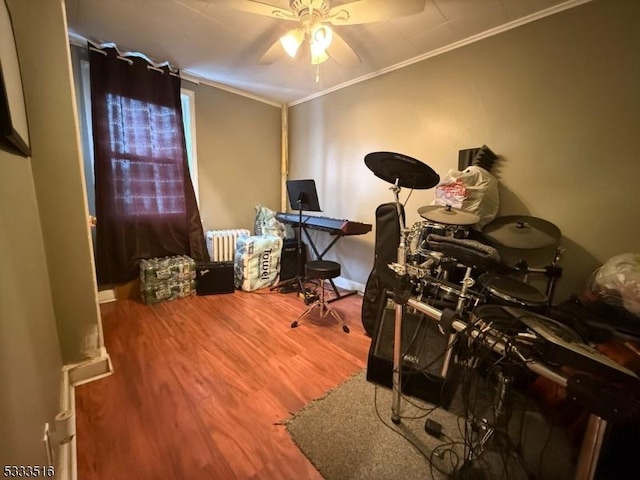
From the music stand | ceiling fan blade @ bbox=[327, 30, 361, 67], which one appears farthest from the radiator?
ceiling fan blade @ bbox=[327, 30, 361, 67]

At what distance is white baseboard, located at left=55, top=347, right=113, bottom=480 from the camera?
1075 millimetres

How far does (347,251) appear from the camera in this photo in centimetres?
349

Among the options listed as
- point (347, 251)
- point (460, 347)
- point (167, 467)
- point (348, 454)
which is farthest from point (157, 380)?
point (347, 251)

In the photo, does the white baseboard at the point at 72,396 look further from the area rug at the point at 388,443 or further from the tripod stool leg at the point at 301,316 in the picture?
the tripod stool leg at the point at 301,316

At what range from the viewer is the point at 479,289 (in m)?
1.53

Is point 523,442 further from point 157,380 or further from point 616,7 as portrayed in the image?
point 616,7

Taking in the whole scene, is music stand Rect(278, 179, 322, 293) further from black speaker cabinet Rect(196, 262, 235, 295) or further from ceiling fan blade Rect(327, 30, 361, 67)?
ceiling fan blade Rect(327, 30, 361, 67)

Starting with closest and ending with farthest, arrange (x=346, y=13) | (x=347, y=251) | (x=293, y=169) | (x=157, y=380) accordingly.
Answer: (x=346, y=13) < (x=157, y=380) < (x=347, y=251) < (x=293, y=169)

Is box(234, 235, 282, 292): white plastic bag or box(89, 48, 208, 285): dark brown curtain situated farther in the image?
box(234, 235, 282, 292): white plastic bag

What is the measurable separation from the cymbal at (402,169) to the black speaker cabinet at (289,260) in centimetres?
216

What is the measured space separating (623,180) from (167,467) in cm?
309

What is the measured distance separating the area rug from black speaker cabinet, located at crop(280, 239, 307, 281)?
2064 millimetres

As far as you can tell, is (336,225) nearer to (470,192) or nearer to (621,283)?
(470,192)

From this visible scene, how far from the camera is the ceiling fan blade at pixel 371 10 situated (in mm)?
1513
